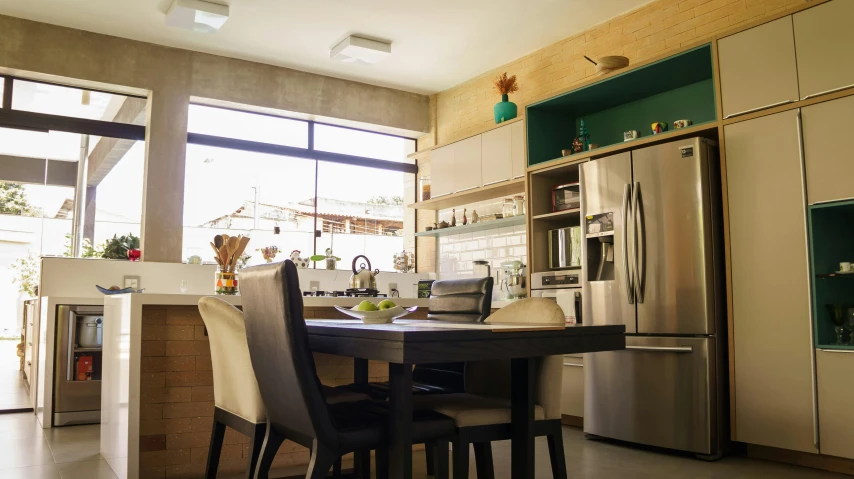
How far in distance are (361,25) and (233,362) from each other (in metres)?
4.13

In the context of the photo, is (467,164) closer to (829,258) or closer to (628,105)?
(628,105)

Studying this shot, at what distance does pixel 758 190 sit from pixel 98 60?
5.46 m

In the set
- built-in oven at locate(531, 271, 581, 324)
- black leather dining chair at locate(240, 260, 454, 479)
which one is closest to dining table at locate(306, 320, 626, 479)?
black leather dining chair at locate(240, 260, 454, 479)

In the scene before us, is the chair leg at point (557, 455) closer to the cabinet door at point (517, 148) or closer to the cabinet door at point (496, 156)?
the cabinet door at point (517, 148)

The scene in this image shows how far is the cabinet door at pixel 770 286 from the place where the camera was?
3.60m

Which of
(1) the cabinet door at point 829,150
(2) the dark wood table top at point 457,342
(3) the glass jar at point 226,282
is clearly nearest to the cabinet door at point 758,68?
(1) the cabinet door at point 829,150

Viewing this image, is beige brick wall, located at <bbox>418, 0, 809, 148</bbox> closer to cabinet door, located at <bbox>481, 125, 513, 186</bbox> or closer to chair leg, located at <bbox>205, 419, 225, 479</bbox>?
cabinet door, located at <bbox>481, 125, 513, 186</bbox>

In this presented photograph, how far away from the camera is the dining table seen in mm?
1875

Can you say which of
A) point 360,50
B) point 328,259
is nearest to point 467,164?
point 360,50

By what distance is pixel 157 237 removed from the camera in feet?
20.2

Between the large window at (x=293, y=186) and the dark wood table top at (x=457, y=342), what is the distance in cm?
472

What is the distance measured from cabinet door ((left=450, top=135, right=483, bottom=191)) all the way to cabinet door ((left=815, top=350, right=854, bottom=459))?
345cm

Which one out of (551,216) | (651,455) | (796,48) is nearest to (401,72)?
(551,216)

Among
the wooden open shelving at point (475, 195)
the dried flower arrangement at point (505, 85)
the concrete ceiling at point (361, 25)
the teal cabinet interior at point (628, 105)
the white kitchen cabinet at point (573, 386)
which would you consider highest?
the concrete ceiling at point (361, 25)
